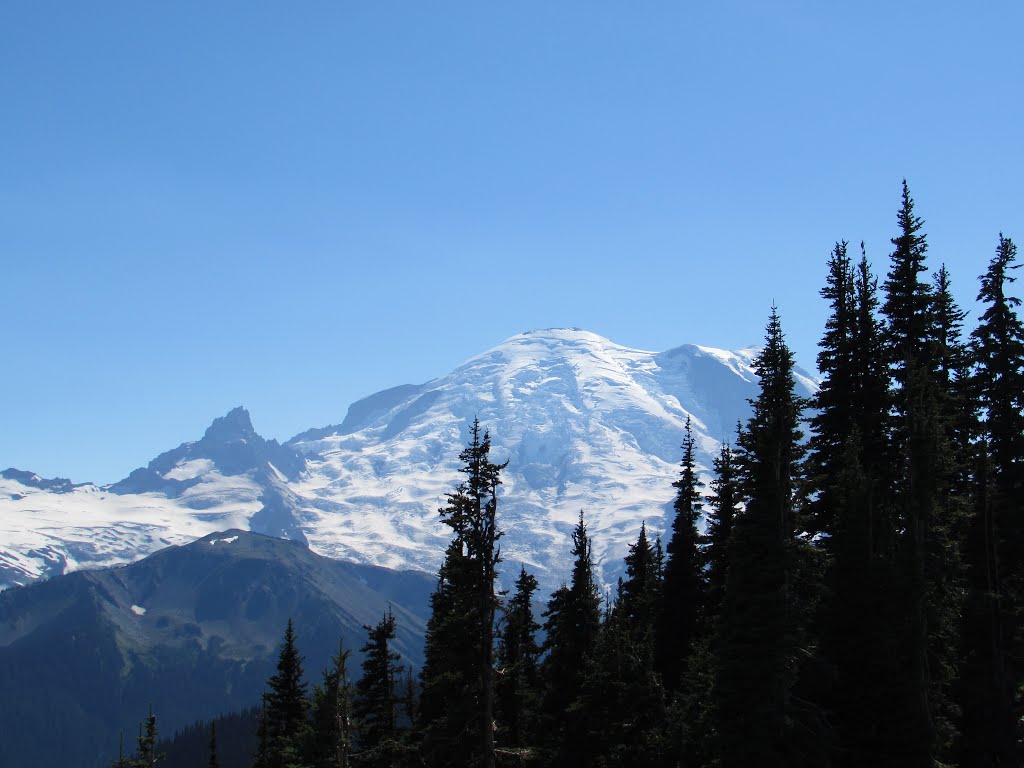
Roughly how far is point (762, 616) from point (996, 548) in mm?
17181

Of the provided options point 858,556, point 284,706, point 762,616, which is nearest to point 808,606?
point 762,616

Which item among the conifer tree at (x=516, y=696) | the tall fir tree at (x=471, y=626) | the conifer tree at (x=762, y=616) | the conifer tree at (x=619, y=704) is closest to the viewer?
the conifer tree at (x=762, y=616)

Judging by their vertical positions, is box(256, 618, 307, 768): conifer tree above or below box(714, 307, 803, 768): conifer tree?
below

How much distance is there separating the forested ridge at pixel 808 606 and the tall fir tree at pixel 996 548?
98 millimetres

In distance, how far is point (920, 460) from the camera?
131 ft

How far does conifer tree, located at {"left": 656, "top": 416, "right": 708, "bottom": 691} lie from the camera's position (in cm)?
5744

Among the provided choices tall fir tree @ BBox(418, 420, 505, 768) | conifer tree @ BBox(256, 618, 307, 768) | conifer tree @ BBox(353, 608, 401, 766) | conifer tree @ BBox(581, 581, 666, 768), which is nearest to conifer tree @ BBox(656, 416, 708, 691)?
conifer tree @ BBox(581, 581, 666, 768)

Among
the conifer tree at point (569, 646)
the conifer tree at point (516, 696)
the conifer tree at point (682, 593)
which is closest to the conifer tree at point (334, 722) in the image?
the conifer tree at point (516, 696)

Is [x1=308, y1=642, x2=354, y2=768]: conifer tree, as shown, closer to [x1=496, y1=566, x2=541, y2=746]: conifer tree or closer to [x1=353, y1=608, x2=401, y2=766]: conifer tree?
[x1=353, y1=608, x2=401, y2=766]: conifer tree

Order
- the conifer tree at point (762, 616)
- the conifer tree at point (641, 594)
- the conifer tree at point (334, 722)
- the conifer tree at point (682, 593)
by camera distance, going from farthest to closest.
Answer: the conifer tree at point (682, 593) → the conifer tree at point (641, 594) → the conifer tree at point (334, 722) → the conifer tree at point (762, 616)

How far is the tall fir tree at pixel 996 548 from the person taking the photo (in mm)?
44438

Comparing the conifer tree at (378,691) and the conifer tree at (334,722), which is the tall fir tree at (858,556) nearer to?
the conifer tree at (334,722)

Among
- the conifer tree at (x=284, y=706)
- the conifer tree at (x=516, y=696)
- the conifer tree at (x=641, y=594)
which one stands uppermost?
the conifer tree at (x=641, y=594)

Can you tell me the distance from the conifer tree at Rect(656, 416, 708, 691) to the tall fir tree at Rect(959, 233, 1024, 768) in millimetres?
14390
